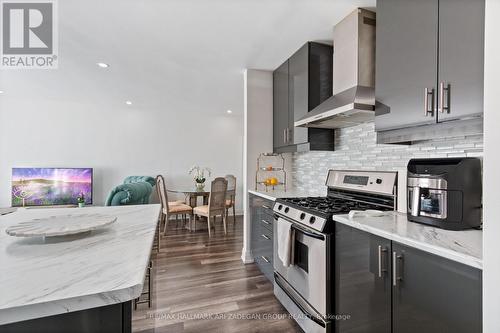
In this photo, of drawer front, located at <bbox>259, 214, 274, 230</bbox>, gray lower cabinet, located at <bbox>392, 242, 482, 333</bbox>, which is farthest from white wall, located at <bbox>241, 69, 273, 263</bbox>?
gray lower cabinet, located at <bbox>392, 242, 482, 333</bbox>

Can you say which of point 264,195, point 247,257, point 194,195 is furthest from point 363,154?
point 194,195

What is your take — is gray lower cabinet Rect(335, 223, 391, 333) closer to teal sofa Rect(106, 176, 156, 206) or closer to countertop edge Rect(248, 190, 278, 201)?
countertop edge Rect(248, 190, 278, 201)

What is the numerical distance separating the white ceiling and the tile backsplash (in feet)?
3.37

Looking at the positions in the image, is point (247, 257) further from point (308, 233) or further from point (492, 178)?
point (492, 178)

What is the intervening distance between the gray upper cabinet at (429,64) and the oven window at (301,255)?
957 mm

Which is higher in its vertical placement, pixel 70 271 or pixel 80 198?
pixel 70 271

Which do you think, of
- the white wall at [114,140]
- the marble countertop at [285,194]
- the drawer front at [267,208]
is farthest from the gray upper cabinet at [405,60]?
the white wall at [114,140]

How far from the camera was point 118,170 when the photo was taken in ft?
17.7

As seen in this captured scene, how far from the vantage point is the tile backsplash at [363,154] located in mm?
1451

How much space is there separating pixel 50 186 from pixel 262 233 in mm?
4819

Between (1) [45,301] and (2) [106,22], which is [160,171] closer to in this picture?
(2) [106,22]

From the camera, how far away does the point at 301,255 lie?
184 centimetres

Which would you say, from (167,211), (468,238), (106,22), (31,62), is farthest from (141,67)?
(468,238)

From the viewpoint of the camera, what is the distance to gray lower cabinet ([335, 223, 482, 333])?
2.91ft
